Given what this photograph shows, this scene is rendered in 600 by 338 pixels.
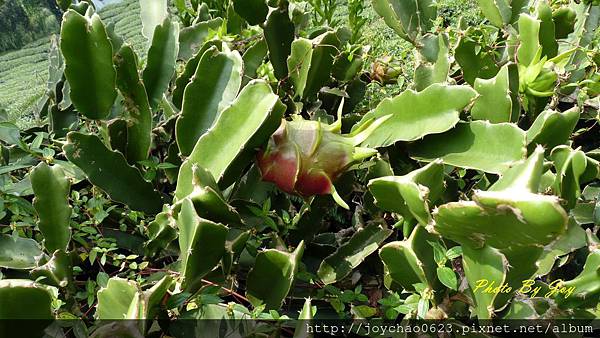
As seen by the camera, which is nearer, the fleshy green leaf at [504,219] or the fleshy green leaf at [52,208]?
the fleshy green leaf at [504,219]

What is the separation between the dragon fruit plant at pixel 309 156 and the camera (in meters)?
0.67

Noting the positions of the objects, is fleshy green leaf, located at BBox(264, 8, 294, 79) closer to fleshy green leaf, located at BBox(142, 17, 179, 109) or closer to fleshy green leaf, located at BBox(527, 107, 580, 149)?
fleshy green leaf, located at BBox(142, 17, 179, 109)

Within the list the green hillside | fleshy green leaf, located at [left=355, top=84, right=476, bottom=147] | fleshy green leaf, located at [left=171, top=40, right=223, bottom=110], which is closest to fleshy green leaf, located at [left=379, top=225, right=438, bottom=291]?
fleshy green leaf, located at [left=355, top=84, right=476, bottom=147]

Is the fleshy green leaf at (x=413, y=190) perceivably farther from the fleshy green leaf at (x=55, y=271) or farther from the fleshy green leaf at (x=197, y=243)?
the fleshy green leaf at (x=55, y=271)

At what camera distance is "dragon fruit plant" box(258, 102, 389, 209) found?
2.19 feet

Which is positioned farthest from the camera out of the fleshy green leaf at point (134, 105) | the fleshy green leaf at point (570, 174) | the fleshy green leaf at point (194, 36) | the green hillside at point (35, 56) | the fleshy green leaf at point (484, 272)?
the green hillside at point (35, 56)

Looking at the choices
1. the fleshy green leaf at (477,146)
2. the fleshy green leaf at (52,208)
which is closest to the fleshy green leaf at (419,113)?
the fleshy green leaf at (477,146)

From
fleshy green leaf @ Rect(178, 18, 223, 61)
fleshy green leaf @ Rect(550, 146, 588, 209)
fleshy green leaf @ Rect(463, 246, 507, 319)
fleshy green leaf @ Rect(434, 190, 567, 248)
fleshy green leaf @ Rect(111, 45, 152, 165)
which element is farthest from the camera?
fleshy green leaf @ Rect(178, 18, 223, 61)

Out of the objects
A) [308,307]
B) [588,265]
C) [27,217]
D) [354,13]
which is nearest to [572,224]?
[588,265]

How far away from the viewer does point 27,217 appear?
0.73m

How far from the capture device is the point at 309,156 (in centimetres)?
66

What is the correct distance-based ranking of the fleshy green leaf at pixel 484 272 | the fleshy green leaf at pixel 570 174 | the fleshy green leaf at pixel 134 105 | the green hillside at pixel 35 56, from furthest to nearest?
the green hillside at pixel 35 56, the fleshy green leaf at pixel 134 105, the fleshy green leaf at pixel 570 174, the fleshy green leaf at pixel 484 272

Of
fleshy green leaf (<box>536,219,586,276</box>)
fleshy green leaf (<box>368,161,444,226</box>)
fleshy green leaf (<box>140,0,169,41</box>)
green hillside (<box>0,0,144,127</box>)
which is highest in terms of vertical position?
fleshy green leaf (<box>140,0,169,41</box>)

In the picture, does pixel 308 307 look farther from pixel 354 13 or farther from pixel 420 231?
pixel 354 13
